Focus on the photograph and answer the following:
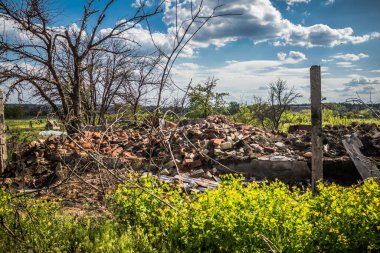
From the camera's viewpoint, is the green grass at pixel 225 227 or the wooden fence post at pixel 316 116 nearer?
the green grass at pixel 225 227

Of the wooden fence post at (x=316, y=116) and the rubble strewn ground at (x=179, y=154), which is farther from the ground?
the wooden fence post at (x=316, y=116)

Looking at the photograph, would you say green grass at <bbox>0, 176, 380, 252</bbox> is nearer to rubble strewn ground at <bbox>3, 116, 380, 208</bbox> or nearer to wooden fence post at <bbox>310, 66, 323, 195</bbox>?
wooden fence post at <bbox>310, 66, 323, 195</bbox>

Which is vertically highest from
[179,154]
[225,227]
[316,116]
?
[316,116]

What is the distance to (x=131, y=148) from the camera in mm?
10164

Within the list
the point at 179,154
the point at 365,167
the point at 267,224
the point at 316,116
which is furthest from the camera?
the point at 179,154

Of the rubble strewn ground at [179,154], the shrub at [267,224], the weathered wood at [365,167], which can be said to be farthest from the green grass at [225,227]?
the rubble strewn ground at [179,154]

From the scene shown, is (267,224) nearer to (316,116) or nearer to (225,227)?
(225,227)

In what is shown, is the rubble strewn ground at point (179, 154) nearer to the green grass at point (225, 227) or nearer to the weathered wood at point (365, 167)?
the weathered wood at point (365, 167)

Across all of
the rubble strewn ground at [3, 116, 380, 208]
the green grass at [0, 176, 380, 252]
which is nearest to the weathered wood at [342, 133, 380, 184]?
the rubble strewn ground at [3, 116, 380, 208]

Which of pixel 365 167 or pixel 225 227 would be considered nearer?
pixel 225 227

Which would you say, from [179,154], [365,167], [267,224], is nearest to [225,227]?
[267,224]

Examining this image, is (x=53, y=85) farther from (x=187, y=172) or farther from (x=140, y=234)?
(x=140, y=234)

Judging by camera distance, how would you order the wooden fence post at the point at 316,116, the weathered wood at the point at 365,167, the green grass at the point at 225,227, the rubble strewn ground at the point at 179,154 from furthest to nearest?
1. the rubble strewn ground at the point at 179,154
2. the weathered wood at the point at 365,167
3. the wooden fence post at the point at 316,116
4. the green grass at the point at 225,227

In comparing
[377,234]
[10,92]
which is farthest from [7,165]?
[377,234]
